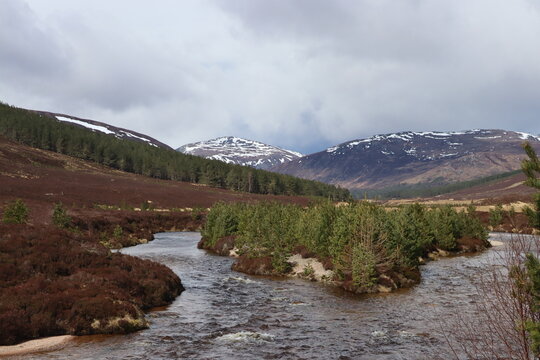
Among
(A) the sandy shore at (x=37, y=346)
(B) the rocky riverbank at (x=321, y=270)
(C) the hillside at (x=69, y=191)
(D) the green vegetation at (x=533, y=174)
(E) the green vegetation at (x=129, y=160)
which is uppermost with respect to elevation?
(E) the green vegetation at (x=129, y=160)

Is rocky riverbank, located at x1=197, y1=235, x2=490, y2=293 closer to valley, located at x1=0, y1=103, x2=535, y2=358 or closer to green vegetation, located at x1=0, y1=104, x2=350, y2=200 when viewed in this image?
valley, located at x1=0, y1=103, x2=535, y2=358

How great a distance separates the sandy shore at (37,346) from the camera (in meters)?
17.1

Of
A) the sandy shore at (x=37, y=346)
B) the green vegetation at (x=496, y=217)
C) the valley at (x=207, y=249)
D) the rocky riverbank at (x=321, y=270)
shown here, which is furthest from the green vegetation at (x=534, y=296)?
the green vegetation at (x=496, y=217)

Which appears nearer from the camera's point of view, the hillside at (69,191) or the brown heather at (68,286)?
the brown heather at (68,286)

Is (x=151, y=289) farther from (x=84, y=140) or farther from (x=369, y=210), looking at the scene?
(x=84, y=140)

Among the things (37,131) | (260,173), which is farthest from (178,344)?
(37,131)

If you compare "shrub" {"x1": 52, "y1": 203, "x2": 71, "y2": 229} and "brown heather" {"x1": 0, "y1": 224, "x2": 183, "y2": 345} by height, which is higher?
"shrub" {"x1": 52, "y1": 203, "x2": 71, "y2": 229}

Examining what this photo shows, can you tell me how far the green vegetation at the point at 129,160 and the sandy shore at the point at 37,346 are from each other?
16530 centimetres

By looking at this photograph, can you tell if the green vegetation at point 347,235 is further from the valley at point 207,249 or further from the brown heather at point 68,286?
the brown heather at point 68,286

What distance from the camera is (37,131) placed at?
180125mm

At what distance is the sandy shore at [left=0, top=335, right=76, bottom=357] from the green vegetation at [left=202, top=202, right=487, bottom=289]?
20.9 meters

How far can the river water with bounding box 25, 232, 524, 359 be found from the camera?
17766 mm

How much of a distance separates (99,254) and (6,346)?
42.5 ft

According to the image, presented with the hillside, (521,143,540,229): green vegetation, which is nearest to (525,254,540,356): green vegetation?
(521,143,540,229): green vegetation
